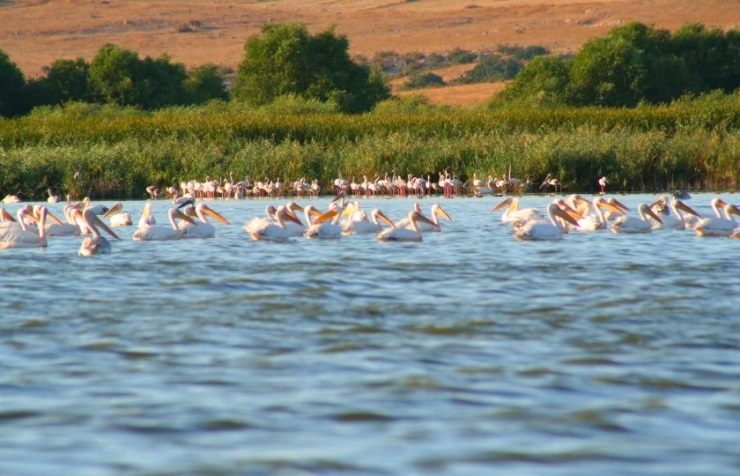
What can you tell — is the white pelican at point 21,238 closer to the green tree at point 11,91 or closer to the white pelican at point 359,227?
the white pelican at point 359,227

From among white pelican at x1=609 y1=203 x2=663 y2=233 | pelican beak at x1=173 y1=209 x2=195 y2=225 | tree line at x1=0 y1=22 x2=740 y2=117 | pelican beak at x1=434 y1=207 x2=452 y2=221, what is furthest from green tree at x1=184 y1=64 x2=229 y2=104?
white pelican at x1=609 y1=203 x2=663 y2=233

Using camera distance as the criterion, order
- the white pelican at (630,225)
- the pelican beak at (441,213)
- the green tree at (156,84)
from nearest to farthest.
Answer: the white pelican at (630,225), the pelican beak at (441,213), the green tree at (156,84)

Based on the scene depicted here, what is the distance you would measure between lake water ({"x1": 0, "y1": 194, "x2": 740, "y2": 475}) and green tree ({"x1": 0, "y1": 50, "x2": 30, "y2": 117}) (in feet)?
155

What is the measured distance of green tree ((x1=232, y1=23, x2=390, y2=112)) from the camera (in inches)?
2212

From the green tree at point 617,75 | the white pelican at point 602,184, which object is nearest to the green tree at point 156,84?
the green tree at point 617,75

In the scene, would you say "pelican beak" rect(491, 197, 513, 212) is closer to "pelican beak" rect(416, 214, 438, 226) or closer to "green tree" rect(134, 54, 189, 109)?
"pelican beak" rect(416, 214, 438, 226)

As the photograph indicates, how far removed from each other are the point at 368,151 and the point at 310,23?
81417 mm

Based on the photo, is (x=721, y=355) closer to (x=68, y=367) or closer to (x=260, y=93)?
(x=68, y=367)

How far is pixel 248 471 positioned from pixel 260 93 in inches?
2129

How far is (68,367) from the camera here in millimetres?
6496

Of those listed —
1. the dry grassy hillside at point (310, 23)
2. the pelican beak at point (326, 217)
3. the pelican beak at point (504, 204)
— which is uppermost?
the dry grassy hillside at point (310, 23)

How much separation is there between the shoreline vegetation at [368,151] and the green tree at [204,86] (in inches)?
1330

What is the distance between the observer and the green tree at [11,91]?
56.4 metres

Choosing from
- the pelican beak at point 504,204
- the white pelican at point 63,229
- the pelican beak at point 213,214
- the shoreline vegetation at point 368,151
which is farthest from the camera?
the shoreline vegetation at point 368,151
